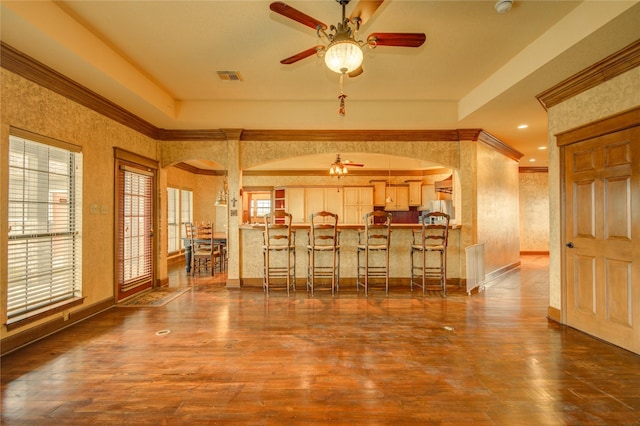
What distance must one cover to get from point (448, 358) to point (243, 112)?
4.13 metres

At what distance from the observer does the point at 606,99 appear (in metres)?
2.92

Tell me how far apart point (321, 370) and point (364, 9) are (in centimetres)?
259

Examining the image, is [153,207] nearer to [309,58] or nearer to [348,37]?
[309,58]

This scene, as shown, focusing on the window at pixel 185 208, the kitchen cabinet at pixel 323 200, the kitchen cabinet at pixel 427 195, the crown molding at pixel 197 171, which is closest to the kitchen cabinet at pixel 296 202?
the kitchen cabinet at pixel 323 200

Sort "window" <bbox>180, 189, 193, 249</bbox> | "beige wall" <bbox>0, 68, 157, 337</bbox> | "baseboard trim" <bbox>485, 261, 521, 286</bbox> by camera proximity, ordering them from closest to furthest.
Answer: "beige wall" <bbox>0, 68, 157, 337</bbox>
"baseboard trim" <bbox>485, 261, 521, 286</bbox>
"window" <bbox>180, 189, 193, 249</bbox>

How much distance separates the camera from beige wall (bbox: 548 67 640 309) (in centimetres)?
272

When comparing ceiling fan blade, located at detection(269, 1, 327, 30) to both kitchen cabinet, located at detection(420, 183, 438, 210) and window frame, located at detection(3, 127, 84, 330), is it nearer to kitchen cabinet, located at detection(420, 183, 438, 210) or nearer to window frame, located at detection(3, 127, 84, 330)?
window frame, located at detection(3, 127, 84, 330)

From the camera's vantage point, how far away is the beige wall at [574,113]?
2.72 metres

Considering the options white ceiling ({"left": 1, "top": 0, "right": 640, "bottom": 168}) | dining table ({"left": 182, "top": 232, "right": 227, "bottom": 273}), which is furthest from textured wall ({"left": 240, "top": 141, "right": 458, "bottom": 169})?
dining table ({"left": 182, "top": 232, "right": 227, "bottom": 273})

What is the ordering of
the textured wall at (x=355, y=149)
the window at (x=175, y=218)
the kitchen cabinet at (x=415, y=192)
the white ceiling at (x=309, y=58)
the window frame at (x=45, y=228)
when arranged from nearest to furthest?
the white ceiling at (x=309, y=58)
the window frame at (x=45, y=228)
the textured wall at (x=355, y=149)
the window at (x=175, y=218)
the kitchen cabinet at (x=415, y=192)

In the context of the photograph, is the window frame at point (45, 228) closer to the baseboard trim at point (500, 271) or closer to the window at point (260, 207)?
the baseboard trim at point (500, 271)

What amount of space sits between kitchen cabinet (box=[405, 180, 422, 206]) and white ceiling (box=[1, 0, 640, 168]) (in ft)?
14.1

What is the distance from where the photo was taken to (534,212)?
886cm

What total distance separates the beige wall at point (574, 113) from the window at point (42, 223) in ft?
17.9
